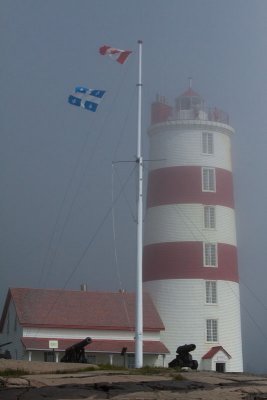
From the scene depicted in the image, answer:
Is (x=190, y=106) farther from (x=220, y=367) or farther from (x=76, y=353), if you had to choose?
(x=76, y=353)

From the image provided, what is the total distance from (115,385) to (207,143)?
96.6 ft

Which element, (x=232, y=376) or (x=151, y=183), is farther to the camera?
(x=151, y=183)

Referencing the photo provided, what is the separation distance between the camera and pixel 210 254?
44.2 meters

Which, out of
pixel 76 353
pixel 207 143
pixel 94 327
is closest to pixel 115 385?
pixel 76 353

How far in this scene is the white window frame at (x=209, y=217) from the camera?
44.5 metres

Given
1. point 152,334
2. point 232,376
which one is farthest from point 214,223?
point 232,376

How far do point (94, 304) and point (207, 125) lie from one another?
39.2 ft

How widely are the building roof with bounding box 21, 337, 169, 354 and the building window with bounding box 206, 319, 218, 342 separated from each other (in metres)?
2.48

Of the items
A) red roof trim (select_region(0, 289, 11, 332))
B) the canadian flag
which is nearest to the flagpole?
the canadian flag

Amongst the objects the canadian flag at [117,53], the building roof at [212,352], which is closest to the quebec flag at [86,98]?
the canadian flag at [117,53]

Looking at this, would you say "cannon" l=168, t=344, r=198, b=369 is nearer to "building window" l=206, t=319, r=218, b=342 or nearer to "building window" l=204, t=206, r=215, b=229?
"building window" l=206, t=319, r=218, b=342

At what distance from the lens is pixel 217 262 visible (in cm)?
4431

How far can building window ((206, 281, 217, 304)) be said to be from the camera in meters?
43.9

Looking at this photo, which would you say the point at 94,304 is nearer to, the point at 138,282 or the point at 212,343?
the point at 212,343
